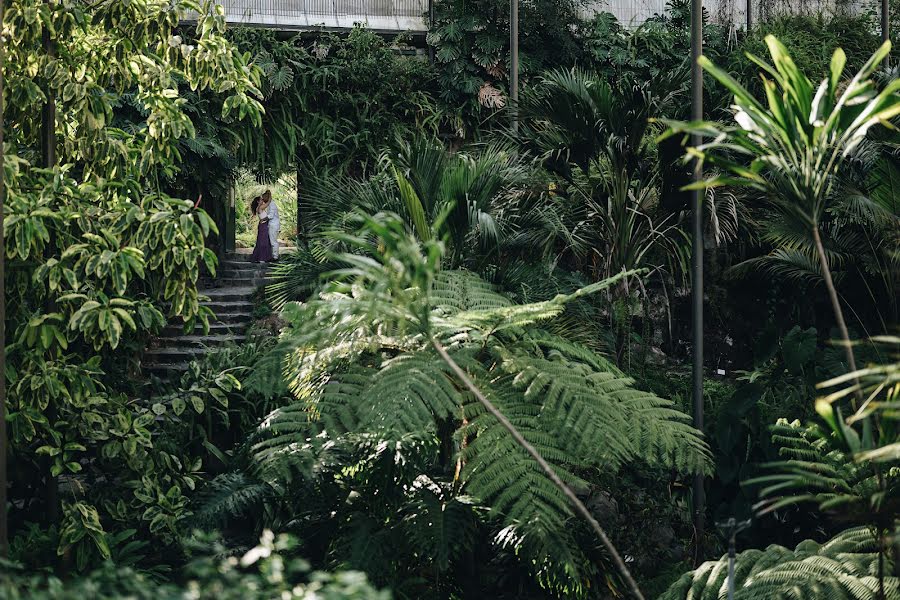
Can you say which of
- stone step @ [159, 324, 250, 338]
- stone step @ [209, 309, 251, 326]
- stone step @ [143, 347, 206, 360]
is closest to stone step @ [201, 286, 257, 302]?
stone step @ [209, 309, 251, 326]

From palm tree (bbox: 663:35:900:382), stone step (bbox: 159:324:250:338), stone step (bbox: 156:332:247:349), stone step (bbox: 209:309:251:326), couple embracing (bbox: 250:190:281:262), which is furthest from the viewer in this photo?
couple embracing (bbox: 250:190:281:262)

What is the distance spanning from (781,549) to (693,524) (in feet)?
5.82

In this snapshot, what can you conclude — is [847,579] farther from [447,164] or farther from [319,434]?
[447,164]

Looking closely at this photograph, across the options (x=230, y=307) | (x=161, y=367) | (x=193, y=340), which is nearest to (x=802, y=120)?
(x=161, y=367)

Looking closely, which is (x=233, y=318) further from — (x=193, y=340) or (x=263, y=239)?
→ (x=263, y=239)

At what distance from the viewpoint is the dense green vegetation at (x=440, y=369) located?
336 centimetres

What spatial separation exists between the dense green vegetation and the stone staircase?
2212 mm

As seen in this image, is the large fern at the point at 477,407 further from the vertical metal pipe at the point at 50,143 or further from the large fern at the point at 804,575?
the vertical metal pipe at the point at 50,143

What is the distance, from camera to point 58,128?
5.15m

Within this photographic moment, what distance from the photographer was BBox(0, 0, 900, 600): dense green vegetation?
336 centimetres

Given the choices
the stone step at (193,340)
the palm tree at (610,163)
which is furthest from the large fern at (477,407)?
the stone step at (193,340)

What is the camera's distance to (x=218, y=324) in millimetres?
10797

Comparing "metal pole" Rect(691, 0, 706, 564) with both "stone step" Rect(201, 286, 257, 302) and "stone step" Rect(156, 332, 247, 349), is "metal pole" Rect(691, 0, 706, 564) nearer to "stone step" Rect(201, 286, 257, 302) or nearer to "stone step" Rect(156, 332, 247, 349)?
"stone step" Rect(156, 332, 247, 349)

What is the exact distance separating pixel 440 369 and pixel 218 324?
281 inches
